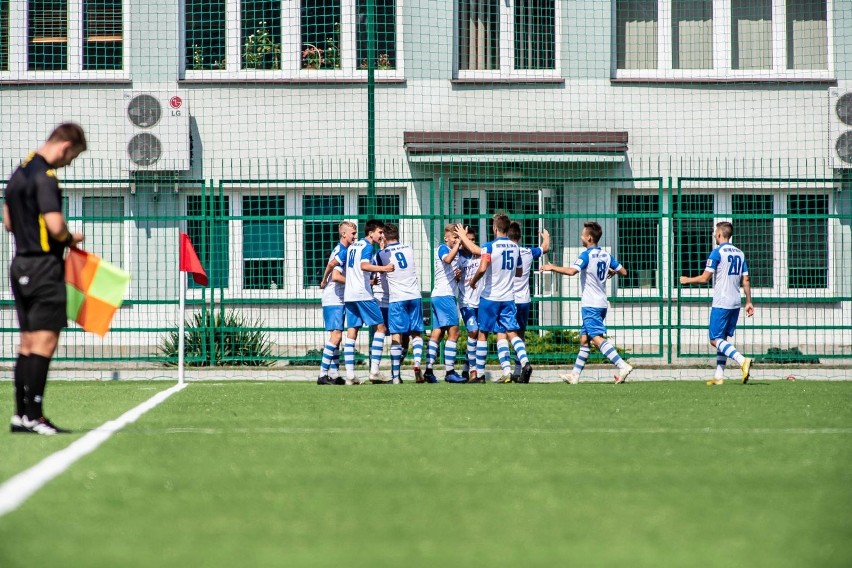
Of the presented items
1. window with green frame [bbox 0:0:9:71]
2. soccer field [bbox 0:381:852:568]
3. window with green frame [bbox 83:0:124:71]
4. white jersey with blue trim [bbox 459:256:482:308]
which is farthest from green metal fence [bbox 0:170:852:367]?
soccer field [bbox 0:381:852:568]

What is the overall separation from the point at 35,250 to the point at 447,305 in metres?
7.94

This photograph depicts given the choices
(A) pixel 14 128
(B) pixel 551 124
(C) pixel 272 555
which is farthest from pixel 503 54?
(C) pixel 272 555

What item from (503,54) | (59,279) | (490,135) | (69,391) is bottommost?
(69,391)

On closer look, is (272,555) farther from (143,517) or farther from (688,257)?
(688,257)

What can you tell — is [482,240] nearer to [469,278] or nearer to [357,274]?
[469,278]

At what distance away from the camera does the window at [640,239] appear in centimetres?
1702

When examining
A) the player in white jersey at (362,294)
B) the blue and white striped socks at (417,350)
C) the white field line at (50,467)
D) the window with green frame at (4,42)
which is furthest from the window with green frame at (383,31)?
the white field line at (50,467)

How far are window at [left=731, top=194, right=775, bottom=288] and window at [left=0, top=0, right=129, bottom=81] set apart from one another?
10.6 meters

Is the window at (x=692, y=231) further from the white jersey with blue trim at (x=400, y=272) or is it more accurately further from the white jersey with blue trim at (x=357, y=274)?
the white jersey with blue trim at (x=357, y=274)

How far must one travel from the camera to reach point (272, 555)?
3.96 metres

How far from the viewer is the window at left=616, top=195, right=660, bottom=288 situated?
17.0m

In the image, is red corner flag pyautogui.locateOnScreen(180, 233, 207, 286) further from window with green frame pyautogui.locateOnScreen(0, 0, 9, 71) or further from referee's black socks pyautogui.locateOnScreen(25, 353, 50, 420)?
window with green frame pyautogui.locateOnScreen(0, 0, 9, 71)

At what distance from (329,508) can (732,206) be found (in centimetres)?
1432

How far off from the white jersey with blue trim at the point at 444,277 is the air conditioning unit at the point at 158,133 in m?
7.44
